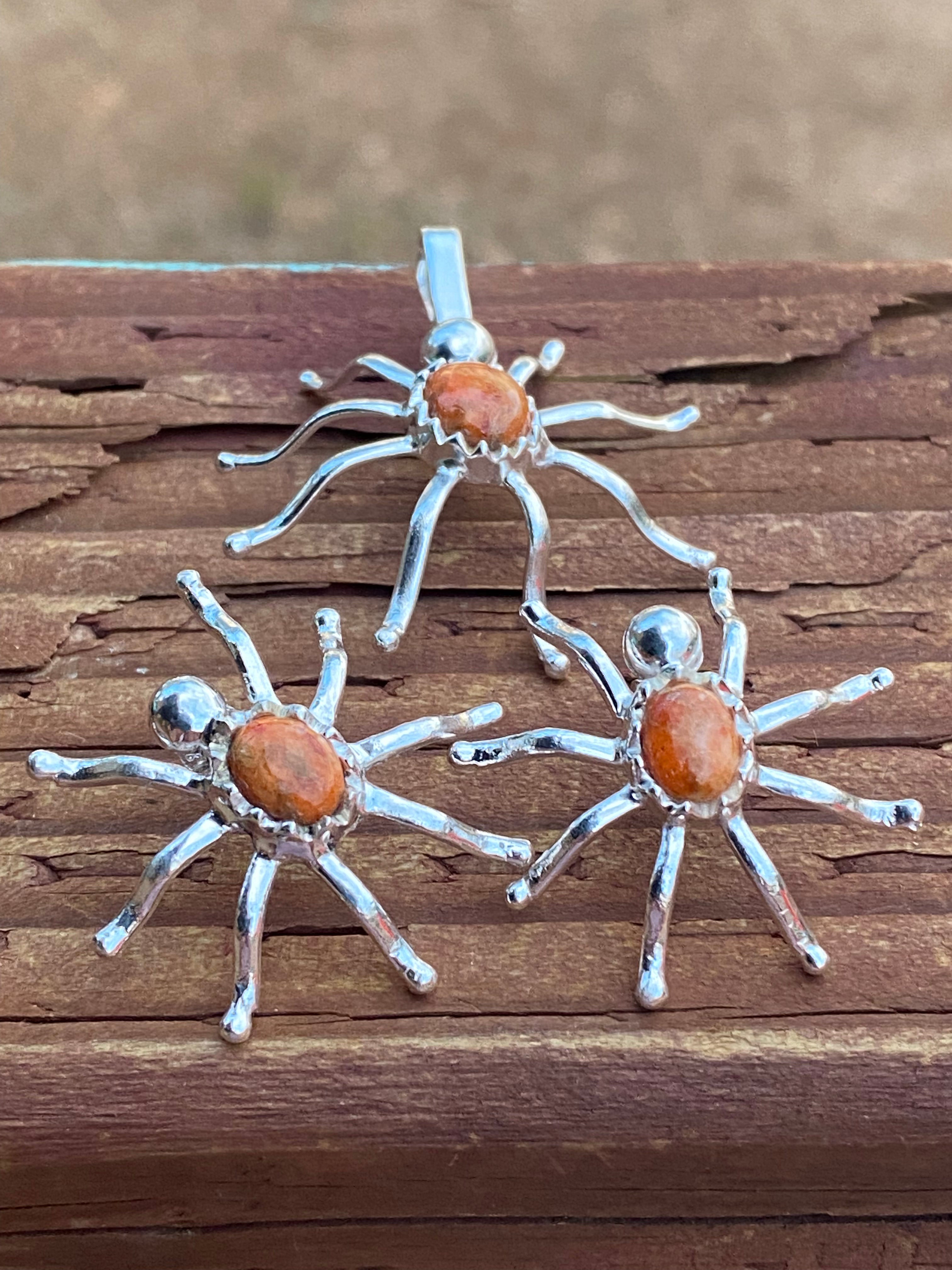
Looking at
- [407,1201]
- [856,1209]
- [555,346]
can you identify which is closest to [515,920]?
[407,1201]

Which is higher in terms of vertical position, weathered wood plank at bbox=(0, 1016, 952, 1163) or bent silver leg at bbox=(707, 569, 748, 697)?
bent silver leg at bbox=(707, 569, 748, 697)

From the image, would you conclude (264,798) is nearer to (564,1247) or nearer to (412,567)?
(412,567)

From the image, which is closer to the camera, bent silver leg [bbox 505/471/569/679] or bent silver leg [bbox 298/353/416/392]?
bent silver leg [bbox 505/471/569/679]

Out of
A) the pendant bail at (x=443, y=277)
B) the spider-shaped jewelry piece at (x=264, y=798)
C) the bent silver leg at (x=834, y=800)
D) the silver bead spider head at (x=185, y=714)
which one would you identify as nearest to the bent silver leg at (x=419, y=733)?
the spider-shaped jewelry piece at (x=264, y=798)

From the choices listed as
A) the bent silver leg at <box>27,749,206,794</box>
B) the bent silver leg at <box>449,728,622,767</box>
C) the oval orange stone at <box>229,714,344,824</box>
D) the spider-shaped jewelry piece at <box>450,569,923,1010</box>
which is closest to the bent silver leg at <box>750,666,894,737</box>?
the spider-shaped jewelry piece at <box>450,569,923,1010</box>

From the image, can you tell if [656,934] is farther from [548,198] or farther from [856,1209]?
[548,198]

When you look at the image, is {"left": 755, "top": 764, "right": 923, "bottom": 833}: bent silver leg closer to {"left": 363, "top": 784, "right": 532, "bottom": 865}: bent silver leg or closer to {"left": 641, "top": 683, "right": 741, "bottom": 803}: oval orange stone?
{"left": 641, "top": 683, "right": 741, "bottom": 803}: oval orange stone
